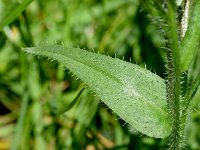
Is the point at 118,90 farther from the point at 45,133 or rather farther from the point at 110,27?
the point at 110,27

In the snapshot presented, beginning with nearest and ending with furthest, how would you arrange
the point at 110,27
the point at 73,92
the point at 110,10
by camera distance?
1. the point at 73,92
2. the point at 110,27
3. the point at 110,10

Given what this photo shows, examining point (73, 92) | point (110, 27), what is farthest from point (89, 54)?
point (110, 27)

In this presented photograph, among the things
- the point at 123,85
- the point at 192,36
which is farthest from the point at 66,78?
the point at 192,36

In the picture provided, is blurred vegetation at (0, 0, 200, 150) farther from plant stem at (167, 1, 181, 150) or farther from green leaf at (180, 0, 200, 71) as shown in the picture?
green leaf at (180, 0, 200, 71)

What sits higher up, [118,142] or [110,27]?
[110,27]

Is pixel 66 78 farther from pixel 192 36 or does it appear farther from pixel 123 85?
pixel 192 36

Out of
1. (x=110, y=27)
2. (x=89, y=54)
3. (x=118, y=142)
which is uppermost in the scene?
(x=89, y=54)

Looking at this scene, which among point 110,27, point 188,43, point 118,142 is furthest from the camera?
point 110,27

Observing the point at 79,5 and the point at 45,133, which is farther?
the point at 79,5
